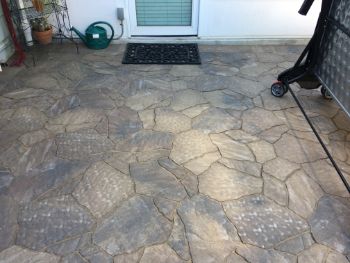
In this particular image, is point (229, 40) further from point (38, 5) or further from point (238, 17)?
point (38, 5)

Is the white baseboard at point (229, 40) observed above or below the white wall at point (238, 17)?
below

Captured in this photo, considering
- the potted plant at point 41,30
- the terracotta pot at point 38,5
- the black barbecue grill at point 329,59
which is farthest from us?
the potted plant at point 41,30

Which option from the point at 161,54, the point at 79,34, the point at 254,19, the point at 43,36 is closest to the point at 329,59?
the point at 254,19

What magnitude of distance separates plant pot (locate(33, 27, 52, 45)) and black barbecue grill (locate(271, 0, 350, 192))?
2.74 metres

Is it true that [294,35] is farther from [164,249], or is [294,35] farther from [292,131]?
[164,249]

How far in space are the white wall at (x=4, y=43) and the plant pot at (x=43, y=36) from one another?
0.30 meters

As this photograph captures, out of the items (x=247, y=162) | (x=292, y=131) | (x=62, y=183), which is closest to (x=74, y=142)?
(x=62, y=183)

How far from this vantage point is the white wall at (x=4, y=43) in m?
3.44

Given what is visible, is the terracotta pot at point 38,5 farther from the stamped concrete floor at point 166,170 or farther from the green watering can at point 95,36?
the stamped concrete floor at point 166,170

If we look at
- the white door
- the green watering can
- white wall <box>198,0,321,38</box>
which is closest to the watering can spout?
the green watering can

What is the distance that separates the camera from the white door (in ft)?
12.6

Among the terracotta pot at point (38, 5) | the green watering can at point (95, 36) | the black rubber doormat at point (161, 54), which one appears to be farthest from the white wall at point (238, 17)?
the terracotta pot at point (38, 5)

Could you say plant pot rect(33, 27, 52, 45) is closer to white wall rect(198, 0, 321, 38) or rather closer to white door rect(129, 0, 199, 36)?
white door rect(129, 0, 199, 36)

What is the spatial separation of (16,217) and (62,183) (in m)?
0.33
